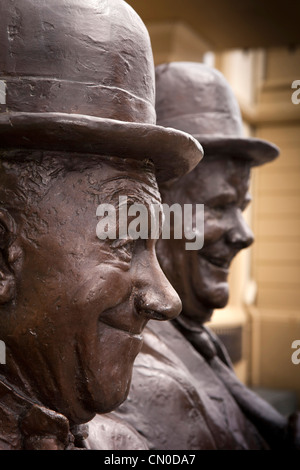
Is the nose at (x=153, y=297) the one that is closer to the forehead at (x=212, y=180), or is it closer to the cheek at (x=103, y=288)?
the cheek at (x=103, y=288)

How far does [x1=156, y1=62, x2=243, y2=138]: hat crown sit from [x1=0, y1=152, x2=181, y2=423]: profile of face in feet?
4.21

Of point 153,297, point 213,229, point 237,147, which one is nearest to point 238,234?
point 213,229

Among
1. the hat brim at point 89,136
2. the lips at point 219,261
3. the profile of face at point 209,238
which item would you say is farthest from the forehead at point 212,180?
the hat brim at point 89,136

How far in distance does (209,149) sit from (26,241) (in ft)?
4.69

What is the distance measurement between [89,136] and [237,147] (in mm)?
1424

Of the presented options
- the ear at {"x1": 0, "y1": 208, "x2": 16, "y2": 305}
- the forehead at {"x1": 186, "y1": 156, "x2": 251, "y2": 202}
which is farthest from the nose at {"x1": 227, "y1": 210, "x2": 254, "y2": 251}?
the ear at {"x1": 0, "y1": 208, "x2": 16, "y2": 305}

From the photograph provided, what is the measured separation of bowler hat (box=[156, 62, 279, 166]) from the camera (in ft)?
9.96

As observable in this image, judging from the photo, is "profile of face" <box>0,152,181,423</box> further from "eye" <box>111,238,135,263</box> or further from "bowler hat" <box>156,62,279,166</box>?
"bowler hat" <box>156,62,279,166</box>

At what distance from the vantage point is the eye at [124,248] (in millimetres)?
1825

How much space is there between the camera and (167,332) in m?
3.05

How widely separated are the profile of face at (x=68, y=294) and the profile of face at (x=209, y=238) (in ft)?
3.95

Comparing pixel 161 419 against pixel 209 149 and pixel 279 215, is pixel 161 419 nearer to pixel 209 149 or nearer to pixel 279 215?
pixel 209 149

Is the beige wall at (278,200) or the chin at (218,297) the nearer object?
the chin at (218,297)
